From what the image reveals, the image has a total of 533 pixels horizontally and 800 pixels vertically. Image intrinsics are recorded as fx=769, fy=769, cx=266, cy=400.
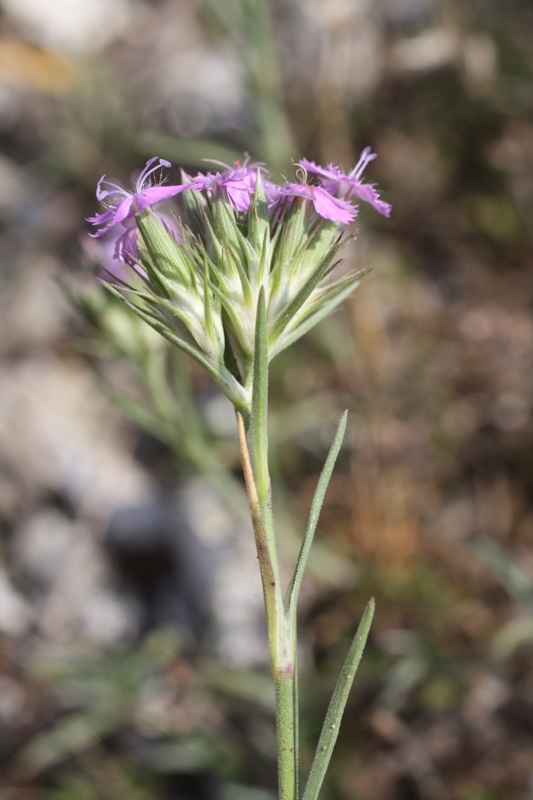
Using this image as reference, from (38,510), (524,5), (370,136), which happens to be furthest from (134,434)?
(524,5)

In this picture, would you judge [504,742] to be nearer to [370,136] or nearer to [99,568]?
[99,568]

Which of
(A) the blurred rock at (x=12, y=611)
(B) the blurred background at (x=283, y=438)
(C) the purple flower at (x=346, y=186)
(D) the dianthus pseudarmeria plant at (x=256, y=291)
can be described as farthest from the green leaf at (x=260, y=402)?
(A) the blurred rock at (x=12, y=611)

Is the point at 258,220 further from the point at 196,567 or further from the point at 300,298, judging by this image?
the point at 196,567

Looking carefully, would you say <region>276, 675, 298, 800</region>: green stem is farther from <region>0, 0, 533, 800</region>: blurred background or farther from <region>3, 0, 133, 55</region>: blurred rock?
<region>3, 0, 133, 55</region>: blurred rock

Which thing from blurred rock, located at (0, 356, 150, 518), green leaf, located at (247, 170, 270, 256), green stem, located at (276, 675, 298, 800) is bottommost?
green stem, located at (276, 675, 298, 800)

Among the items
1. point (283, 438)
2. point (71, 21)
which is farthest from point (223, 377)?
point (71, 21)

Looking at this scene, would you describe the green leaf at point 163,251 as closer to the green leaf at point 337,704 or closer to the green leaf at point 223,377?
the green leaf at point 223,377

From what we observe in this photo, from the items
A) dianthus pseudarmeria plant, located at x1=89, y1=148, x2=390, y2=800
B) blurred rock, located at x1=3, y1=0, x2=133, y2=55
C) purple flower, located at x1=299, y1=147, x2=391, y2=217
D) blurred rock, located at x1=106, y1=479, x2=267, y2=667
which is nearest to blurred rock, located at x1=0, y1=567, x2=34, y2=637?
blurred rock, located at x1=106, y1=479, x2=267, y2=667

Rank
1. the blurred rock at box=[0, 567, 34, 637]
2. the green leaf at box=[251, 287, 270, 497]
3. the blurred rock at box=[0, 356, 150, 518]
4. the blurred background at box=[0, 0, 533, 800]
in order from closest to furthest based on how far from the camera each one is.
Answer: the green leaf at box=[251, 287, 270, 497]
the blurred background at box=[0, 0, 533, 800]
the blurred rock at box=[0, 567, 34, 637]
the blurred rock at box=[0, 356, 150, 518]
